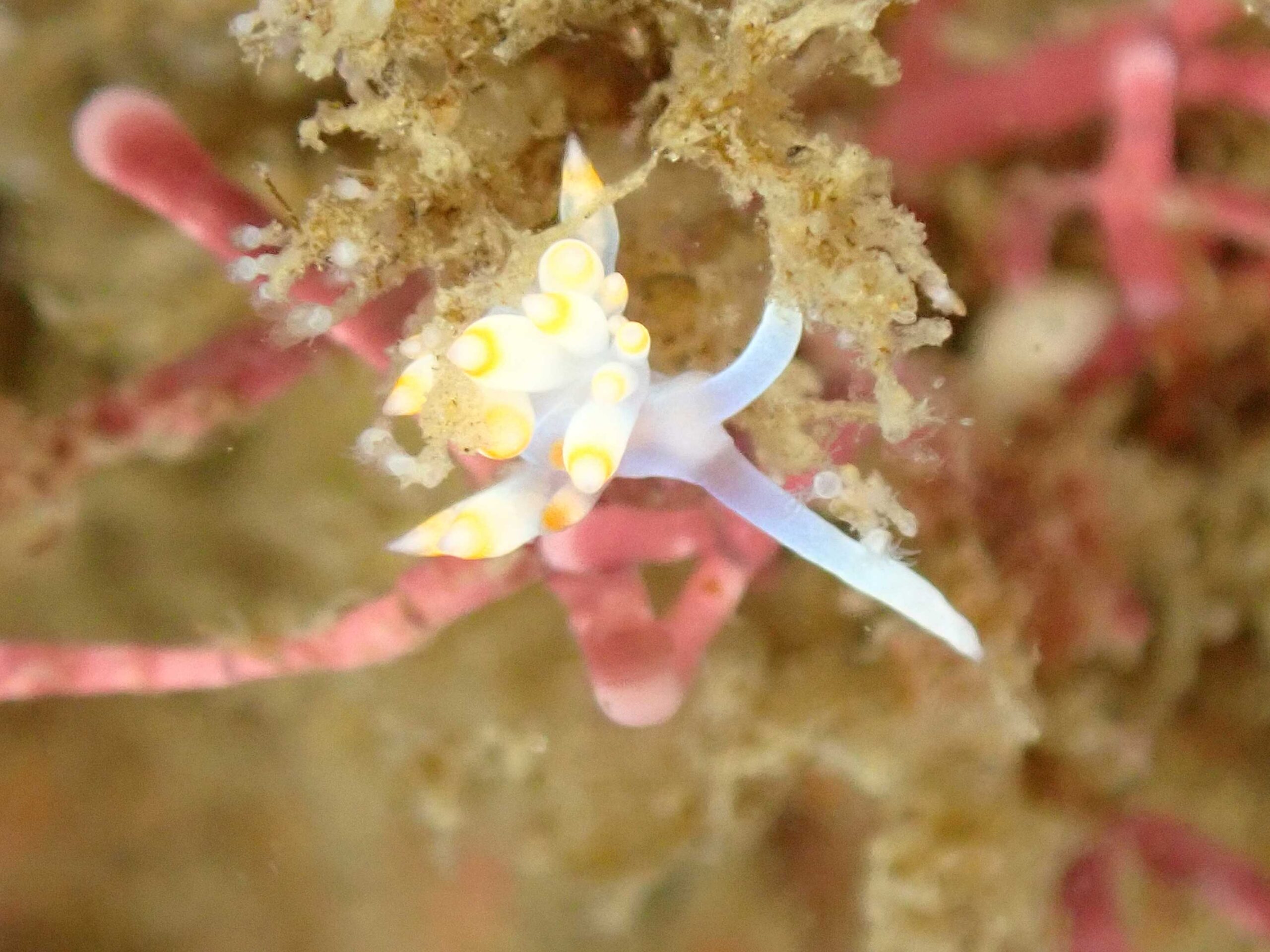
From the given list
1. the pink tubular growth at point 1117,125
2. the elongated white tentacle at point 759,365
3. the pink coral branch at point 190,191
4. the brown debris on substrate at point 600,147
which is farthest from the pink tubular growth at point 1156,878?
the pink coral branch at point 190,191

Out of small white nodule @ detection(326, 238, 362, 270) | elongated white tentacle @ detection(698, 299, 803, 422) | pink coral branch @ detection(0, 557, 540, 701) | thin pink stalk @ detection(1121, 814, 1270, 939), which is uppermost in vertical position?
small white nodule @ detection(326, 238, 362, 270)

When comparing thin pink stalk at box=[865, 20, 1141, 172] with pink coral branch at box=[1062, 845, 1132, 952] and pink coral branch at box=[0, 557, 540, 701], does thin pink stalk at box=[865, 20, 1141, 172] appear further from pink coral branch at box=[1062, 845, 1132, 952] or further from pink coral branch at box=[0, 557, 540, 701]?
pink coral branch at box=[1062, 845, 1132, 952]

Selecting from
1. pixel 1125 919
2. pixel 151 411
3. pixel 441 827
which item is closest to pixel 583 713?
pixel 441 827

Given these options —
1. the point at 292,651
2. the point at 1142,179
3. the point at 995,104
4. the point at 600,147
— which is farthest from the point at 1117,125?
the point at 292,651

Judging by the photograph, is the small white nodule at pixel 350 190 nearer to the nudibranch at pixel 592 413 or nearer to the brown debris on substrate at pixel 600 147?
the brown debris on substrate at pixel 600 147

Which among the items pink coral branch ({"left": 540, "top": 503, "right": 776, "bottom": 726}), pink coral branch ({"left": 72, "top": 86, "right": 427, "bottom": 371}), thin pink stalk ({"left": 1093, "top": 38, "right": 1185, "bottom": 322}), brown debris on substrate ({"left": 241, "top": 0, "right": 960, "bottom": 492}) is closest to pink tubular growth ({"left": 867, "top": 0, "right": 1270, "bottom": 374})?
thin pink stalk ({"left": 1093, "top": 38, "right": 1185, "bottom": 322})

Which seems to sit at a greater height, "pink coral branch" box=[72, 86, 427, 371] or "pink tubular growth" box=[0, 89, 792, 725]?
"pink coral branch" box=[72, 86, 427, 371]

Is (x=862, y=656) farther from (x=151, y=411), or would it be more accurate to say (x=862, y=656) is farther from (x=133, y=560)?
(x=133, y=560)

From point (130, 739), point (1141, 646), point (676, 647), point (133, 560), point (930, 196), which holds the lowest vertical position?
point (1141, 646)
